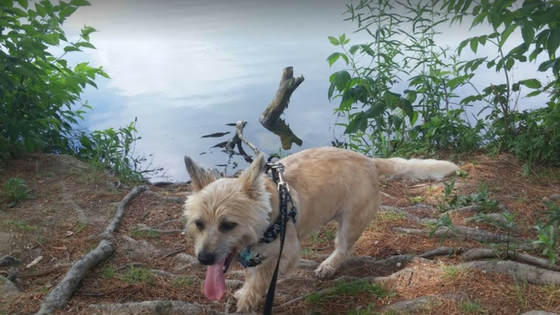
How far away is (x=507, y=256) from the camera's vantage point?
12.2 feet

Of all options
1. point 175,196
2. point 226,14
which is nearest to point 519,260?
point 175,196

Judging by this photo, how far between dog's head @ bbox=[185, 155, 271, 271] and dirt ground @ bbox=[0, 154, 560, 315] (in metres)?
0.60

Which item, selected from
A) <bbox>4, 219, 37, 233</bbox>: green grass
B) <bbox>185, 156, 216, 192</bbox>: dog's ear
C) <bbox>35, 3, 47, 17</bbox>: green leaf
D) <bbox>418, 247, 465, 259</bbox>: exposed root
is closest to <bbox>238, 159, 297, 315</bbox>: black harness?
<bbox>185, 156, 216, 192</bbox>: dog's ear

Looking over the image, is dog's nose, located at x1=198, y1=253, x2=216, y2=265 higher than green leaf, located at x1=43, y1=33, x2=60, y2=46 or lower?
lower

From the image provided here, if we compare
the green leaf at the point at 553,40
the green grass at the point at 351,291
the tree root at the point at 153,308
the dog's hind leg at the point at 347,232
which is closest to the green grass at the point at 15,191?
the tree root at the point at 153,308

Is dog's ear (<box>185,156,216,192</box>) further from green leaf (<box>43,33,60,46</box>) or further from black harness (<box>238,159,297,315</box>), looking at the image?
green leaf (<box>43,33,60,46</box>)

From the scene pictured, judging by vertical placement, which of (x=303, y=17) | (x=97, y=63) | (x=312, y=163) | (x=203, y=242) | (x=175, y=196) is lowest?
(x=175, y=196)

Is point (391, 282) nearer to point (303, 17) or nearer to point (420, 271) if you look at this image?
point (420, 271)

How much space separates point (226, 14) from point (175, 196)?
7.37 m

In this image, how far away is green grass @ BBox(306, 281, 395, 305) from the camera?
354 cm

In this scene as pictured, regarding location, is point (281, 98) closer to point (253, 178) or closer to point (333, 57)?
point (333, 57)

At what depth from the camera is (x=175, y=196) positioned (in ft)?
19.8

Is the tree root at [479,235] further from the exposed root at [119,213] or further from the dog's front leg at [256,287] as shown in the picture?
the exposed root at [119,213]

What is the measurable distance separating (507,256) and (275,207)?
1.85 meters
